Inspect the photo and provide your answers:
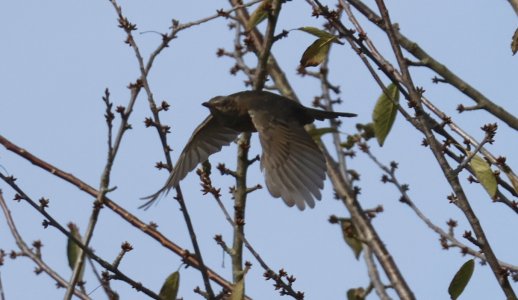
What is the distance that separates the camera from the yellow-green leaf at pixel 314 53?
392 centimetres

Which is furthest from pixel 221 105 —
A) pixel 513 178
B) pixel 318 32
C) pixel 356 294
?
pixel 513 178

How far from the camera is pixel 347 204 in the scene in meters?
6.95

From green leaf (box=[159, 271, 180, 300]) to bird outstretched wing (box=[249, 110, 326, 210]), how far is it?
848 mm

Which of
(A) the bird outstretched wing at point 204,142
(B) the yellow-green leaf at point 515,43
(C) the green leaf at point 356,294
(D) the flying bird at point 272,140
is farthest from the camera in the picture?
(A) the bird outstretched wing at point 204,142

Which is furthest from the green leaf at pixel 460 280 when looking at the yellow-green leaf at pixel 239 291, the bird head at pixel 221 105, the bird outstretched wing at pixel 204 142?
the bird head at pixel 221 105

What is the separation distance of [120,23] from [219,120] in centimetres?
196

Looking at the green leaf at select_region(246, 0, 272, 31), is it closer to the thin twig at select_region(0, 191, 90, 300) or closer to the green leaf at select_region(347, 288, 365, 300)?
the thin twig at select_region(0, 191, 90, 300)

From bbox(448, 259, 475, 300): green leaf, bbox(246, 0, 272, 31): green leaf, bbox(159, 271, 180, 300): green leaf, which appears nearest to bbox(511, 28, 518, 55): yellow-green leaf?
bbox(448, 259, 475, 300): green leaf

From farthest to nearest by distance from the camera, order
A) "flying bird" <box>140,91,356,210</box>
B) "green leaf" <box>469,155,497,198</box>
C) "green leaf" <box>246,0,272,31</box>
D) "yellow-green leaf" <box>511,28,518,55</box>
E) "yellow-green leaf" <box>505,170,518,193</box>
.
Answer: "flying bird" <box>140,91,356,210</box>
"green leaf" <box>246,0,272,31</box>
"yellow-green leaf" <box>511,28,518,55</box>
"yellow-green leaf" <box>505,170,518,193</box>
"green leaf" <box>469,155,497,198</box>

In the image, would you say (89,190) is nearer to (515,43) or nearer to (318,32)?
(318,32)

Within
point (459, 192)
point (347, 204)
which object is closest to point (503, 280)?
point (459, 192)

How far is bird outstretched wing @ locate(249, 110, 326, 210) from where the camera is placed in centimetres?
464

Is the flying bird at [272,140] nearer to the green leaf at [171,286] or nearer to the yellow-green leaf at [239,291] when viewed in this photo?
the green leaf at [171,286]

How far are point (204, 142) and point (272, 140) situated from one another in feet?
2.45
